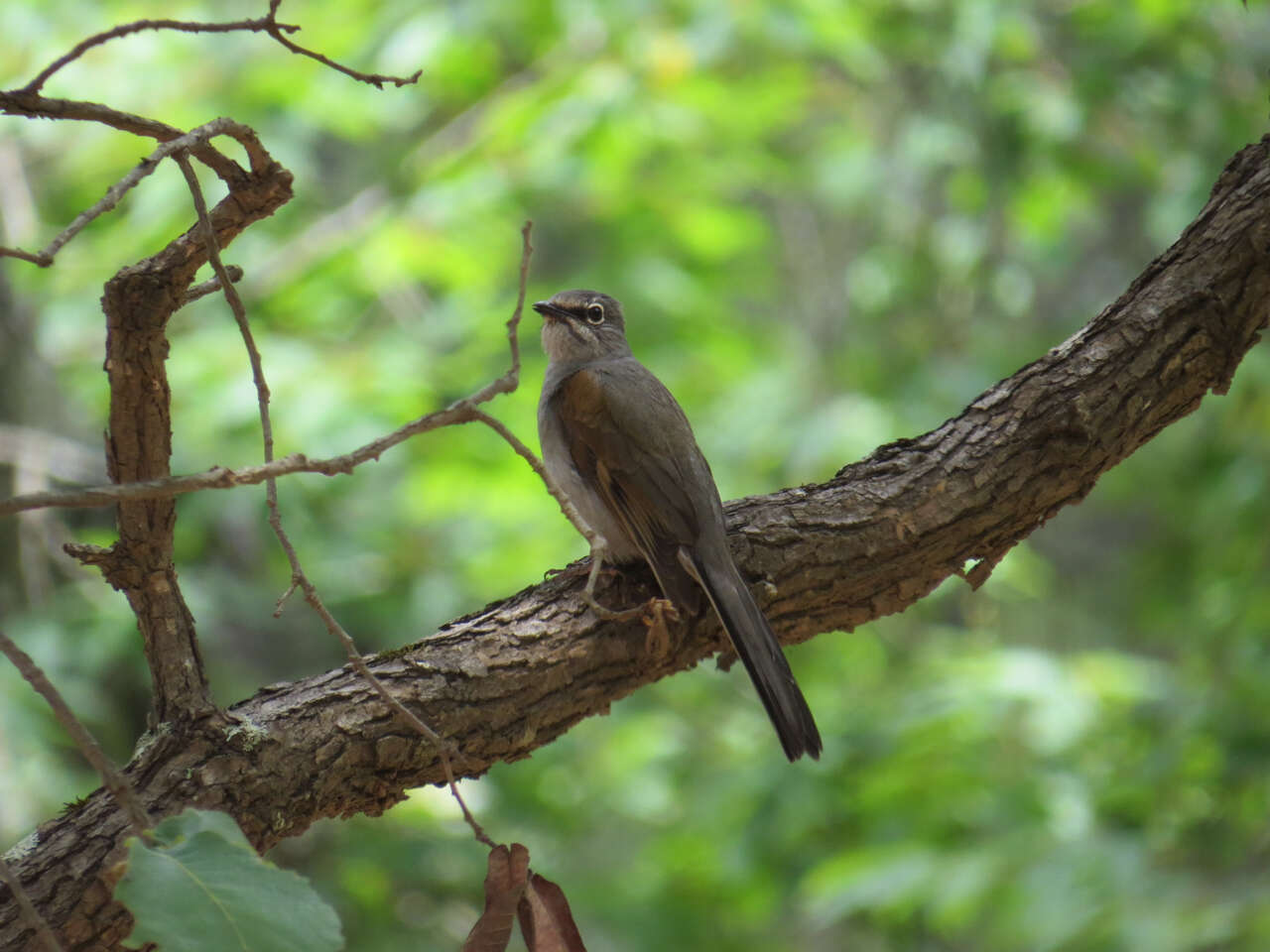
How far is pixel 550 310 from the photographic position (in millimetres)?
5691

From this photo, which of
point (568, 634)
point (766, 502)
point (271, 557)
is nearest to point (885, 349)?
point (271, 557)

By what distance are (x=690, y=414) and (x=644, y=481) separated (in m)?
7.39

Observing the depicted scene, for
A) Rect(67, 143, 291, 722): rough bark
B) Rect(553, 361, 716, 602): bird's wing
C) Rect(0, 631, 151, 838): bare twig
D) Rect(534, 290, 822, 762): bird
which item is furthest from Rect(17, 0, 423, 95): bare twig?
Rect(553, 361, 716, 602): bird's wing

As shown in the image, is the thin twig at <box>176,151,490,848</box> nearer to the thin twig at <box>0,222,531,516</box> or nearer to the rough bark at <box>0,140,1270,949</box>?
the thin twig at <box>0,222,531,516</box>

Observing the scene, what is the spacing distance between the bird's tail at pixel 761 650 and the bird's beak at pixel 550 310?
244cm

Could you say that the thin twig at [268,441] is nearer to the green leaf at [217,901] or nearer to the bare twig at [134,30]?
the bare twig at [134,30]

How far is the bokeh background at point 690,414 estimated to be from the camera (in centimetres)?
741

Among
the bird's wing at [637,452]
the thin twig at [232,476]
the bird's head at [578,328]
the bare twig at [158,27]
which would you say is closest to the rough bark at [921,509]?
the bird's wing at [637,452]

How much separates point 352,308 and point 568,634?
7926mm

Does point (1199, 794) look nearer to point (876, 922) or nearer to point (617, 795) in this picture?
point (876, 922)

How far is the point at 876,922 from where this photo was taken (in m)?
8.49

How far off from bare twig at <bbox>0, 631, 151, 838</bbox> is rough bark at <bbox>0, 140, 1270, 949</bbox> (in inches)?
41.5

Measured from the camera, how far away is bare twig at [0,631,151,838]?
180 centimetres

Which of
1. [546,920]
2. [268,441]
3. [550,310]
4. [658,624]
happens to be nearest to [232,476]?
[268,441]
